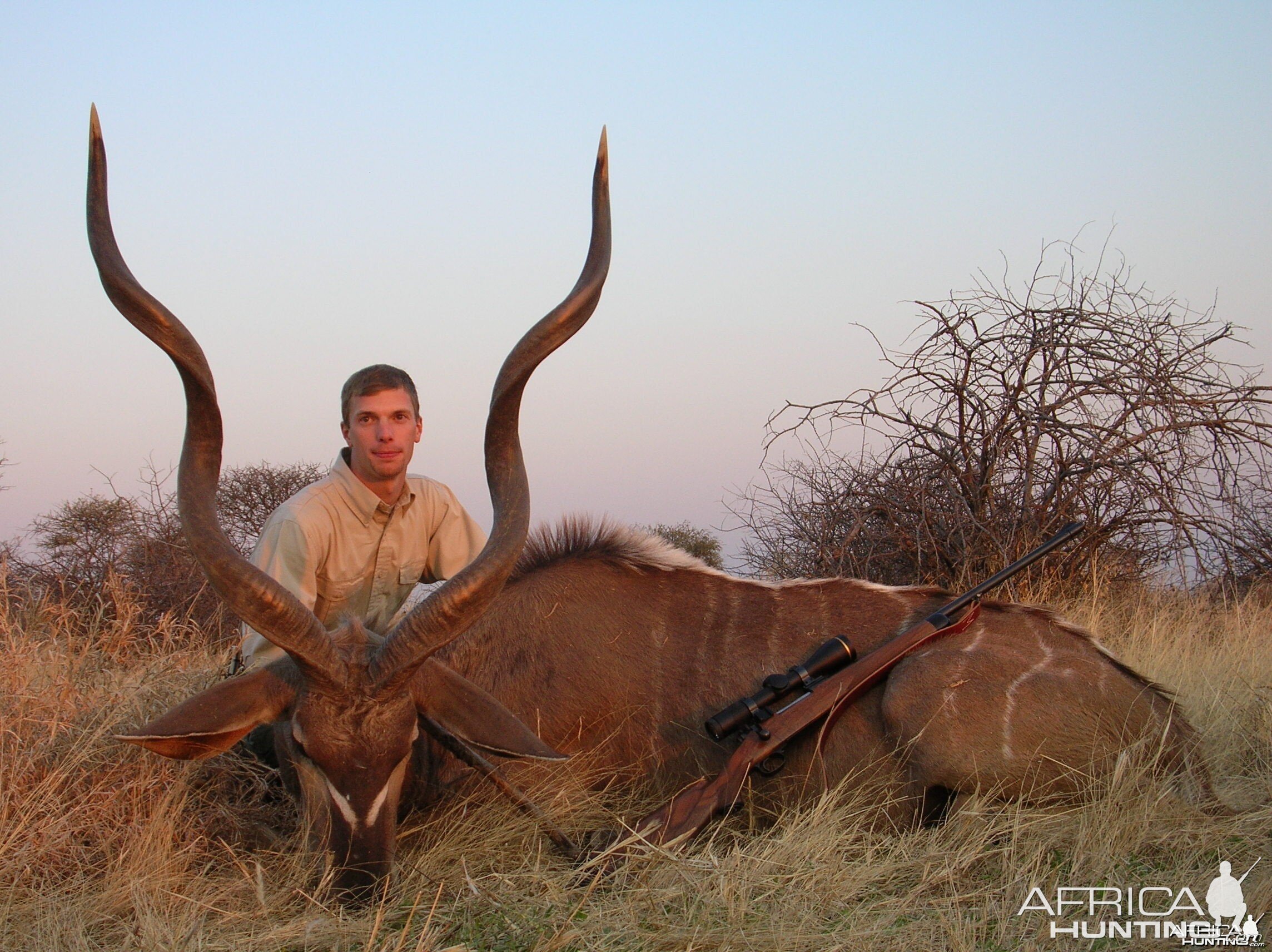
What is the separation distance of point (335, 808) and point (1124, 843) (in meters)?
2.18

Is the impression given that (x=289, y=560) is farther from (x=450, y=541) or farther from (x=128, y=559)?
(x=128, y=559)

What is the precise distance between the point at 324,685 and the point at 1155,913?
2.20 meters

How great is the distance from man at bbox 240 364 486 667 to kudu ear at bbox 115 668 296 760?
60 centimetres

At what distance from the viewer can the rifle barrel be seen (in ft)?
12.4

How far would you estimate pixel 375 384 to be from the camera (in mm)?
3996

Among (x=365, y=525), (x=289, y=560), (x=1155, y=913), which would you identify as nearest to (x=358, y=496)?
(x=365, y=525)

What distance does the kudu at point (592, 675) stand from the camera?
303cm

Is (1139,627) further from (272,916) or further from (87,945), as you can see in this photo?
(87,945)

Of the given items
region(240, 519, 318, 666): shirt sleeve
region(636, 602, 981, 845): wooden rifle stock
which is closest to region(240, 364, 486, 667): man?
region(240, 519, 318, 666): shirt sleeve

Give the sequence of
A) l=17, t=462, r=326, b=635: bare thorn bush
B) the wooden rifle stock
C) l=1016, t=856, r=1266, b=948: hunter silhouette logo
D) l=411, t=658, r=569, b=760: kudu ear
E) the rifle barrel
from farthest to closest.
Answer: l=17, t=462, r=326, b=635: bare thorn bush → the rifle barrel → the wooden rifle stock → l=411, t=658, r=569, b=760: kudu ear → l=1016, t=856, r=1266, b=948: hunter silhouette logo

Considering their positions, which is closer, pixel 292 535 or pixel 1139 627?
pixel 292 535

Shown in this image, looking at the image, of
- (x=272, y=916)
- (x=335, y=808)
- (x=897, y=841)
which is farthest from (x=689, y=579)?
(x=272, y=916)

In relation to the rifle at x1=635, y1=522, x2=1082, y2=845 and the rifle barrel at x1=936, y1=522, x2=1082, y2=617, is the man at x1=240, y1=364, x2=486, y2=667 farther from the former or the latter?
the rifle barrel at x1=936, y1=522, x2=1082, y2=617

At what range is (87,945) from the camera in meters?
2.59
